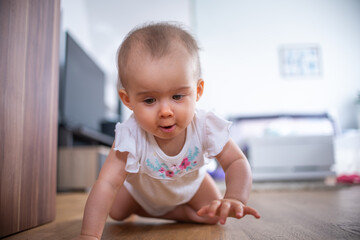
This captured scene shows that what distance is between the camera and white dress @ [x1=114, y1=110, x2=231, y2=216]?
788 millimetres

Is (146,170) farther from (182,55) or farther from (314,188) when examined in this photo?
(314,188)

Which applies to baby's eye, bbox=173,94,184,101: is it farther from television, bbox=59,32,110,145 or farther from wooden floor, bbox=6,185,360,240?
television, bbox=59,32,110,145

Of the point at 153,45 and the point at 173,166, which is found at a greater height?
the point at 153,45

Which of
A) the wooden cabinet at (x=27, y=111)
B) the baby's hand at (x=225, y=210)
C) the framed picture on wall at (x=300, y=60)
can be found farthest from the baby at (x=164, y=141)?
the framed picture on wall at (x=300, y=60)

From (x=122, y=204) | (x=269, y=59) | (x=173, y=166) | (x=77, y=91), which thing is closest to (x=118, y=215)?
(x=122, y=204)

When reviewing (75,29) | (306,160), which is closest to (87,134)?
(75,29)

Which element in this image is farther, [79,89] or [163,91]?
[79,89]

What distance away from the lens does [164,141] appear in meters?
0.83

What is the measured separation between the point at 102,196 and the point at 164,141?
0.74ft

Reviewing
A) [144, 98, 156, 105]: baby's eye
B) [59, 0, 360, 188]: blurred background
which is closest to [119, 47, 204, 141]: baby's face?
[144, 98, 156, 105]: baby's eye

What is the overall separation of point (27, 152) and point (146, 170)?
313 mm

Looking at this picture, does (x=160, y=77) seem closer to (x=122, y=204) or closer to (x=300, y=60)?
(x=122, y=204)

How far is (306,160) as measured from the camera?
3.35 metres

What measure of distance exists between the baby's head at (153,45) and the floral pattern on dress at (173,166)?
0.68 feet
